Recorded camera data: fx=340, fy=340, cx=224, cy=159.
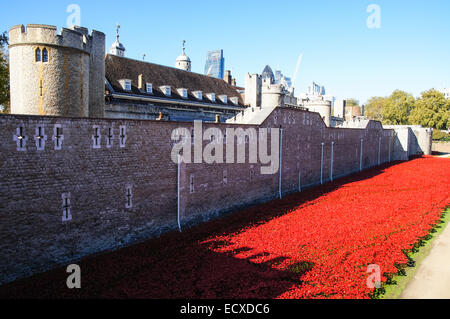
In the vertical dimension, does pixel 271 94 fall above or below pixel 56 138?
above

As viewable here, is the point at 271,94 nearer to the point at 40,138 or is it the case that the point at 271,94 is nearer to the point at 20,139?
the point at 40,138

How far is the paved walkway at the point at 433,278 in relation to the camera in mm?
11578

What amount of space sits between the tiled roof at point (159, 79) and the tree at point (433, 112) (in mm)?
60168

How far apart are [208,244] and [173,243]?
165cm

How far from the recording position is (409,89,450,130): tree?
8338 cm

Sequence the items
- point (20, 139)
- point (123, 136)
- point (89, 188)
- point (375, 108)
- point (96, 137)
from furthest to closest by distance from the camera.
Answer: point (375, 108) → point (123, 136) → point (96, 137) → point (89, 188) → point (20, 139)

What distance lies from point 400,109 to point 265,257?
91.4m

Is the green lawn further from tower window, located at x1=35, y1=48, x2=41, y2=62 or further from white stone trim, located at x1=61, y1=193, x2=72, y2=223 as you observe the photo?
tower window, located at x1=35, y1=48, x2=41, y2=62

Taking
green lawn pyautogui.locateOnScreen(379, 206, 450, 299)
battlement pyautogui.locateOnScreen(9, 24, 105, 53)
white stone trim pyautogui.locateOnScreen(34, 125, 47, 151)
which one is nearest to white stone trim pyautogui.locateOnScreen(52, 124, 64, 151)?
white stone trim pyautogui.locateOnScreen(34, 125, 47, 151)

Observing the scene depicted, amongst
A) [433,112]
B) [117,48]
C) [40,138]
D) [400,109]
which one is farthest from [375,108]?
[40,138]

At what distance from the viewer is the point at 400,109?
300ft

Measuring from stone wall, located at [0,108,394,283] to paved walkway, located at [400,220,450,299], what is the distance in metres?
11.1

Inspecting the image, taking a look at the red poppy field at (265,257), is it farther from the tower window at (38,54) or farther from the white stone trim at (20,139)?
the tower window at (38,54)

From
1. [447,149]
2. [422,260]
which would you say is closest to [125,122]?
[422,260]
